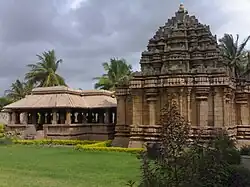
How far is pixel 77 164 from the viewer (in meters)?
14.9

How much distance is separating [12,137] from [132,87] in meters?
10.6

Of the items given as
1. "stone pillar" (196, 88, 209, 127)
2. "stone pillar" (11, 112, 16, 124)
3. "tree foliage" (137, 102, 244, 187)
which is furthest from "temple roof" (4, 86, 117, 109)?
"tree foliage" (137, 102, 244, 187)

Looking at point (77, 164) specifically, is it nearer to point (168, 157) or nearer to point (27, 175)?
point (27, 175)

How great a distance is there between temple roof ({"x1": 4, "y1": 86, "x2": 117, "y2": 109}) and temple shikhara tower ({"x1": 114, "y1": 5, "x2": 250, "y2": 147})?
6.47 metres

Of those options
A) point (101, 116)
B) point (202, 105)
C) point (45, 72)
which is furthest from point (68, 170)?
point (45, 72)

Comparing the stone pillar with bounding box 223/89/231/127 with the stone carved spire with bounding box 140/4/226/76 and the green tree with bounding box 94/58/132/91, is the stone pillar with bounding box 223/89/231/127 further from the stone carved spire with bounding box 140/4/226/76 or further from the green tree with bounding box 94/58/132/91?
the green tree with bounding box 94/58/132/91

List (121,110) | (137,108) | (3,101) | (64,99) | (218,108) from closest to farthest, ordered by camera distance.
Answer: (218,108), (137,108), (121,110), (64,99), (3,101)

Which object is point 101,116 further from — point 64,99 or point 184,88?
point 184,88

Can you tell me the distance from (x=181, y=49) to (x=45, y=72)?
25.2m

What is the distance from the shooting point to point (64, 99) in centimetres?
2773

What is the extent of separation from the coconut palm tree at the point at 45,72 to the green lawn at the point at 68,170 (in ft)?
77.0

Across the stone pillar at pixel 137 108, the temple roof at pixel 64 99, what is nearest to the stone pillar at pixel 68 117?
the temple roof at pixel 64 99

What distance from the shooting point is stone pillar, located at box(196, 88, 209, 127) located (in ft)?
61.5

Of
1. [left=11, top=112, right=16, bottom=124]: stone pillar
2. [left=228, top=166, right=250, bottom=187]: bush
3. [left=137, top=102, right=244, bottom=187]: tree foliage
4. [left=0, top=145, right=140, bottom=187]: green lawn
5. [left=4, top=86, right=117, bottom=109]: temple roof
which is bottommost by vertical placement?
[left=0, top=145, right=140, bottom=187]: green lawn
